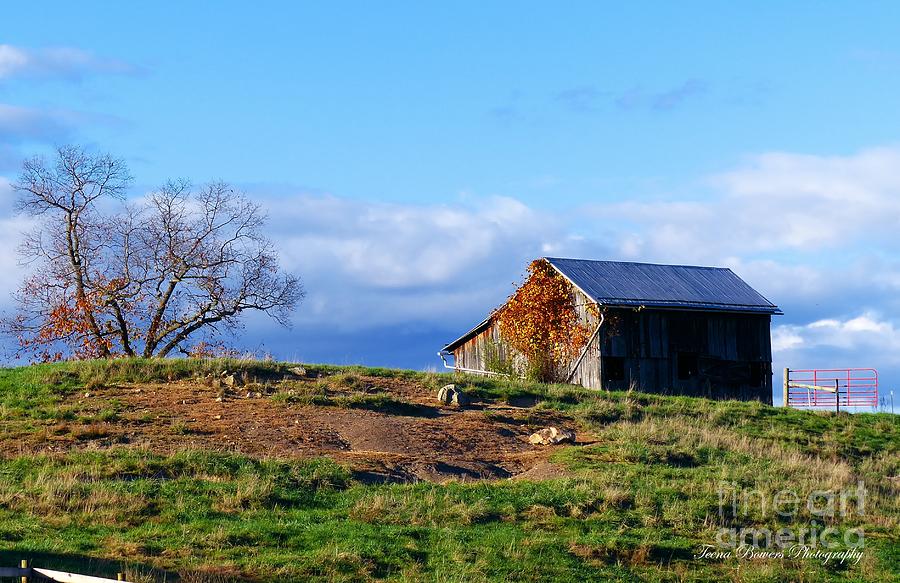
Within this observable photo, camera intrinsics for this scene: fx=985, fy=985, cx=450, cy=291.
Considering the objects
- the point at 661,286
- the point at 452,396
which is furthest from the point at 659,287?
the point at 452,396

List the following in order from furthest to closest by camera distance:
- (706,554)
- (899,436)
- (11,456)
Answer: (899,436), (11,456), (706,554)

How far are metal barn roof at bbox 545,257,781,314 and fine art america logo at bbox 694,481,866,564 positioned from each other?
815 inches

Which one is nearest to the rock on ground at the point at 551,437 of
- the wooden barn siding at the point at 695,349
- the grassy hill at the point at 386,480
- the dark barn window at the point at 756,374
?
the grassy hill at the point at 386,480

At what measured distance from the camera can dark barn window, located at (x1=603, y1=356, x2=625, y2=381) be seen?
4184 centimetres

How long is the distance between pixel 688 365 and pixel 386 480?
2601cm

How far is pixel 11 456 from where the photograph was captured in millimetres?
21031

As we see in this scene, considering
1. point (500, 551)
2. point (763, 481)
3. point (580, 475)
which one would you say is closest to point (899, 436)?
point (763, 481)

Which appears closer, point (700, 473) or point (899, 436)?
point (700, 473)

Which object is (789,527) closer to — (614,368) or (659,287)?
(614,368)

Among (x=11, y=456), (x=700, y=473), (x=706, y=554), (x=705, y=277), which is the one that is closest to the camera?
(x=706, y=554)

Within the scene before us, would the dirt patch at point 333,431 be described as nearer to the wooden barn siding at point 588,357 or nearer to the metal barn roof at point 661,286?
the wooden barn siding at point 588,357

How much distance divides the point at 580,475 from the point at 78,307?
26.5 m

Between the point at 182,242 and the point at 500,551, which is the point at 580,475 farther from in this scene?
the point at 182,242

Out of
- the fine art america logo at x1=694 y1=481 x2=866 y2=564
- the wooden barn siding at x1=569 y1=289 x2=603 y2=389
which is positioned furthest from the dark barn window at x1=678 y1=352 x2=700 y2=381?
the fine art america logo at x1=694 y1=481 x2=866 y2=564
